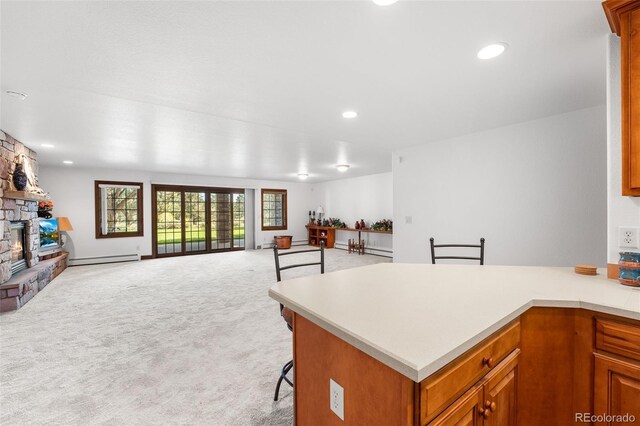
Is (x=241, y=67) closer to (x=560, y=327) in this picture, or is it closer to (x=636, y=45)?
(x=636, y=45)

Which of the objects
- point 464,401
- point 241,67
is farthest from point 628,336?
point 241,67

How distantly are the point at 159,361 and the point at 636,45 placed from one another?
12.4 ft

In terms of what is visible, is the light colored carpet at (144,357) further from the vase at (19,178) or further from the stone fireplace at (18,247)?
the vase at (19,178)

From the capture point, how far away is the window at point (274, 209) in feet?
31.5

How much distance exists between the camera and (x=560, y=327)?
133cm

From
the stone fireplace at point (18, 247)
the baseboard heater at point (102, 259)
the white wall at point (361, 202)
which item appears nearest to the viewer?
the stone fireplace at point (18, 247)

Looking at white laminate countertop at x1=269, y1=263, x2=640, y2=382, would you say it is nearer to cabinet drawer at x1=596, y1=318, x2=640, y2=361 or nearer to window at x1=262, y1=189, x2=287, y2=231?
cabinet drawer at x1=596, y1=318, x2=640, y2=361

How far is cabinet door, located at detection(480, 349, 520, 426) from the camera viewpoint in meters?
1.06

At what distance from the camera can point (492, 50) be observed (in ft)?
6.00

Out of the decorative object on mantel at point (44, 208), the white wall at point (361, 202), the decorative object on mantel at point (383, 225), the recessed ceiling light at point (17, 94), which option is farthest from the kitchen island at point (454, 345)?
the white wall at point (361, 202)

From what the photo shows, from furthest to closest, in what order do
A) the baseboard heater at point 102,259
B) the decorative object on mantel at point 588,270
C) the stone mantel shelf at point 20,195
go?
1. the baseboard heater at point 102,259
2. the stone mantel shelf at point 20,195
3. the decorative object on mantel at point 588,270

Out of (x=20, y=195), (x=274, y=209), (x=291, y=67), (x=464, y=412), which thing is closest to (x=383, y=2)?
(x=291, y=67)

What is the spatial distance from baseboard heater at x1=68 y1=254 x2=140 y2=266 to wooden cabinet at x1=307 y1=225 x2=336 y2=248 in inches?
212

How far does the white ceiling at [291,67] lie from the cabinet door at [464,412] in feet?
5.75
